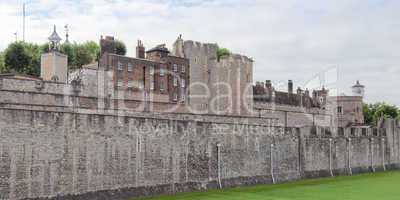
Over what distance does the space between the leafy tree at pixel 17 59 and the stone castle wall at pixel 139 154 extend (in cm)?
2810

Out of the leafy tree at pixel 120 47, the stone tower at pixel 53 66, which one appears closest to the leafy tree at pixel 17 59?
the leafy tree at pixel 120 47

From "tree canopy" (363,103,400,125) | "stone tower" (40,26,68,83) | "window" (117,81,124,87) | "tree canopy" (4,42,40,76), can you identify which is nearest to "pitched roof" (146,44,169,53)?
"window" (117,81,124,87)

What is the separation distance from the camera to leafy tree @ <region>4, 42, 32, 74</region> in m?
53.6

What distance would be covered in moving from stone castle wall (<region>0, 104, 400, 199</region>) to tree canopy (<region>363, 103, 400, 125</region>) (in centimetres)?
4436

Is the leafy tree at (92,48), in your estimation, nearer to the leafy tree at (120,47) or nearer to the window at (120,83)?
the leafy tree at (120,47)

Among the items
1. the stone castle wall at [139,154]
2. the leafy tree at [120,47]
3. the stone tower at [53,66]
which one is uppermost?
the leafy tree at [120,47]

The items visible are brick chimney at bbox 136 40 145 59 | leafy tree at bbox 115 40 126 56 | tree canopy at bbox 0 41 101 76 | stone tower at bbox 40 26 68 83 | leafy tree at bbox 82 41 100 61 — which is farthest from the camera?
leafy tree at bbox 82 41 100 61

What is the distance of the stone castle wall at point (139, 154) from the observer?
60.6 ft

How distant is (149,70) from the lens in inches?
1834

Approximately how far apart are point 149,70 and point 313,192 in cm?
2492

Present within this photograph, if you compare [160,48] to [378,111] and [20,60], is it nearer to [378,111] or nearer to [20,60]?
[20,60]

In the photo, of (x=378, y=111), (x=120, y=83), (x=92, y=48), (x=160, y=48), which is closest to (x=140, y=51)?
(x=160, y=48)

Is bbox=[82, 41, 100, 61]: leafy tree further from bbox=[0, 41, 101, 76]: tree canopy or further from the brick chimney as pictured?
the brick chimney

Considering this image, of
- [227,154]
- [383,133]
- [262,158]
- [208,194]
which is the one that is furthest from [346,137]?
Result: [208,194]
